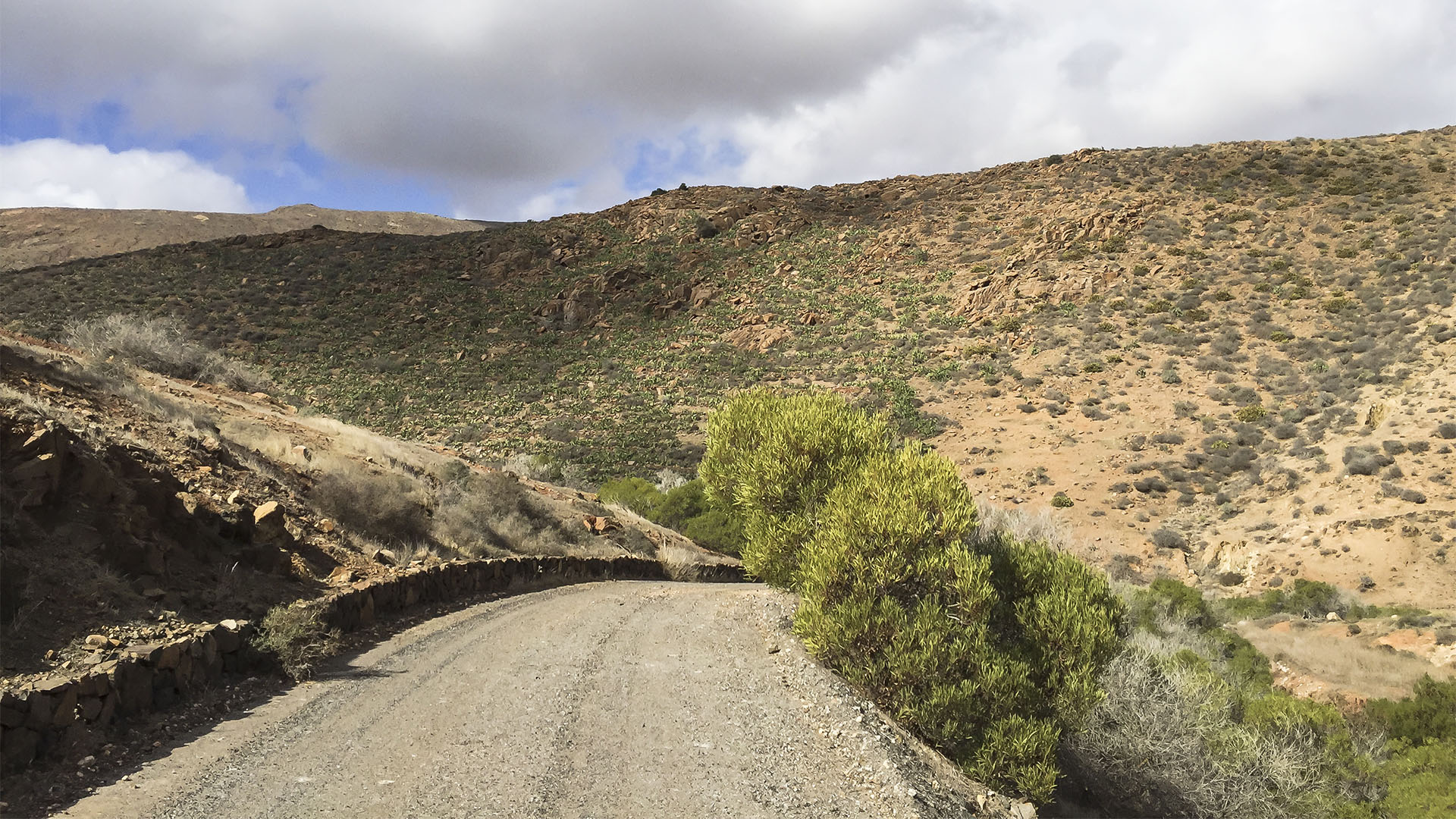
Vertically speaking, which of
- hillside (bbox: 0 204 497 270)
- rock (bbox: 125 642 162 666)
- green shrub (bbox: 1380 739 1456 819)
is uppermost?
hillside (bbox: 0 204 497 270)

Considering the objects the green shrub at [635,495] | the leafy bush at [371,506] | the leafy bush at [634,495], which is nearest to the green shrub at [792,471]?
the leafy bush at [371,506]

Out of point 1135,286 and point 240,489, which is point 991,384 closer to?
point 1135,286

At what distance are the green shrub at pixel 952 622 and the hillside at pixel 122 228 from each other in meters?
91.4

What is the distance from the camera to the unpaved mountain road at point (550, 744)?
5902mm

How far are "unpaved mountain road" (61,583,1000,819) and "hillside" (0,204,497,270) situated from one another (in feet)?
293

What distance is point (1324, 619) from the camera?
18.4m

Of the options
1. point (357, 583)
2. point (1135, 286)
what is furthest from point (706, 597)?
point (1135, 286)

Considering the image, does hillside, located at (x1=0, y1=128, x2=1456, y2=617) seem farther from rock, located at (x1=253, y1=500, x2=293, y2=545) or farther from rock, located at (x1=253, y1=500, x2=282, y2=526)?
rock, located at (x1=253, y1=500, x2=282, y2=526)

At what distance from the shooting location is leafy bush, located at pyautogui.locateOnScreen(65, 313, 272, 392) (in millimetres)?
22891

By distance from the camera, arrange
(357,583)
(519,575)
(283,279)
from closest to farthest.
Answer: (357,583) < (519,575) < (283,279)

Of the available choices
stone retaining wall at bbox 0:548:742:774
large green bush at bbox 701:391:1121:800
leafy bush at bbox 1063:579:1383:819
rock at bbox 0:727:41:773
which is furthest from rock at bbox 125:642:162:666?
leafy bush at bbox 1063:579:1383:819

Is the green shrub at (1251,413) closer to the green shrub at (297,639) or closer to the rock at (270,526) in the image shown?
the rock at (270,526)

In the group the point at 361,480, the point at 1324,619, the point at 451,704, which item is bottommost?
the point at 1324,619

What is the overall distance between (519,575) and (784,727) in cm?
891
